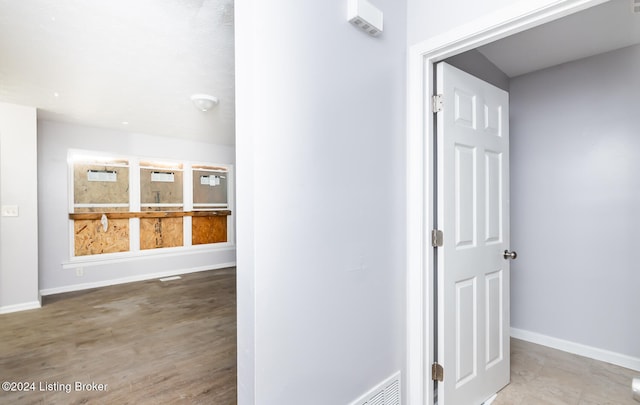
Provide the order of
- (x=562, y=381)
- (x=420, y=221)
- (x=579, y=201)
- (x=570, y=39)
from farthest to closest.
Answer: (x=579, y=201) → (x=570, y=39) → (x=562, y=381) → (x=420, y=221)

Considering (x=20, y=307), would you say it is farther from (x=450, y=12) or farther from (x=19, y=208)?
(x=450, y=12)

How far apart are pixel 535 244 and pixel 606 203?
2.07 feet

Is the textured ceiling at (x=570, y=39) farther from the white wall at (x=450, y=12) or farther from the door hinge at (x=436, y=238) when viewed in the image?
the door hinge at (x=436, y=238)

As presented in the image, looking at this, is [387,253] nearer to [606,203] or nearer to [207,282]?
[606,203]

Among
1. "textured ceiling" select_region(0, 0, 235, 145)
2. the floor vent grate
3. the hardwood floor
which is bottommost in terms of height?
the hardwood floor

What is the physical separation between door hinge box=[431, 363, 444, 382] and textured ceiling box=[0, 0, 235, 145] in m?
2.48

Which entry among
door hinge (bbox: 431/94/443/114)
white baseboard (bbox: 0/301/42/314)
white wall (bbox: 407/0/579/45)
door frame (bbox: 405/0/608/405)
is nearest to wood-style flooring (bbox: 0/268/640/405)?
white baseboard (bbox: 0/301/42/314)

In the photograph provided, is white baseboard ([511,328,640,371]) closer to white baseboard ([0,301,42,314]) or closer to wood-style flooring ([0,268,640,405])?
wood-style flooring ([0,268,640,405])

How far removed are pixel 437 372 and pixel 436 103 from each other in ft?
5.04

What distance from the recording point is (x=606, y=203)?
8.26 ft

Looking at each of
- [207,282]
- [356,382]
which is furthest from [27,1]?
[207,282]

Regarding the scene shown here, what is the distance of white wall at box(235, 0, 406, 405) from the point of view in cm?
112

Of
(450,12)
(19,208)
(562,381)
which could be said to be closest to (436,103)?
(450,12)

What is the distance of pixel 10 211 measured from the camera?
3764mm
